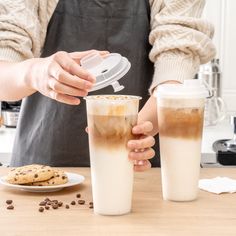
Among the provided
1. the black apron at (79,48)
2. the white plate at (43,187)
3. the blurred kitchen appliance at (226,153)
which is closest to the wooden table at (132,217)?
the white plate at (43,187)

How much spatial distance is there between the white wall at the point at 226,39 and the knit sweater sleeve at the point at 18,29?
6.51ft

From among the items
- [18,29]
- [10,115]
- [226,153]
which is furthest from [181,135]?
[10,115]

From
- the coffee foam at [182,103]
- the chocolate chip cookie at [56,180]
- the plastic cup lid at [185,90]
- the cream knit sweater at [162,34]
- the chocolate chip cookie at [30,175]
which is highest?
the cream knit sweater at [162,34]

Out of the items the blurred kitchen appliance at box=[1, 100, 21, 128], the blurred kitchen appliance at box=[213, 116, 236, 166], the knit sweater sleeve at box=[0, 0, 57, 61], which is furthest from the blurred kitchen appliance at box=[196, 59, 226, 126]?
the knit sweater sleeve at box=[0, 0, 57, 61]

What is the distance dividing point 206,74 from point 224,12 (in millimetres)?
419

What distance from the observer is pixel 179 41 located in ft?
5.04

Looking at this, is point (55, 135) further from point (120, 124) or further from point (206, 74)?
point (206, 74)

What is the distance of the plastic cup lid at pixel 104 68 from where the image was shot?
1.05m

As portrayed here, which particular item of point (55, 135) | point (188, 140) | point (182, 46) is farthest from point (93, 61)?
point (55, 135)

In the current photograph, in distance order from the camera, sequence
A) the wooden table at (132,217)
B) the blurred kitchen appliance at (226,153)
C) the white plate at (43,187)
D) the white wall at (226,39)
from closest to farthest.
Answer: the wooden table at (132,217) → the white plate at (43,187) → the blurred kitchen appliance at (226,153) → the white wall at (226,39)

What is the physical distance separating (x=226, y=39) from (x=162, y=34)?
6.30ft

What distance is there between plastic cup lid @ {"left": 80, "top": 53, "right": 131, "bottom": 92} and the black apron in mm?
595

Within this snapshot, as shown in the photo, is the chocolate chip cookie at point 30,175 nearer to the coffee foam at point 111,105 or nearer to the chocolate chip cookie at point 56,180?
the chocolate chip cookie at point 56,180

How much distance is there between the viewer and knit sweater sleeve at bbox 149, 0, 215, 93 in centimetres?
154
